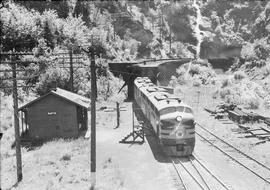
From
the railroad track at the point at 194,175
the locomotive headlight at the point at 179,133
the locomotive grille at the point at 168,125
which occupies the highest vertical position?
the locomotive grille at the point at 168,125

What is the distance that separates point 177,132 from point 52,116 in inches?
490

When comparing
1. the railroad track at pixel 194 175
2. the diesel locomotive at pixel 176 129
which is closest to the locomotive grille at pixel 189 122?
the diesel locomotive at pixel 176 129

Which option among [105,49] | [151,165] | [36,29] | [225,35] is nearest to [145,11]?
[225,35]

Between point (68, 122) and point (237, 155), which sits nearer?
point (237, 155)

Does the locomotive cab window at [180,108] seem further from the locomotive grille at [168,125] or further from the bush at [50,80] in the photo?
the bush at [50,80]

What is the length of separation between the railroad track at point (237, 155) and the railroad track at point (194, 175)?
2638mm

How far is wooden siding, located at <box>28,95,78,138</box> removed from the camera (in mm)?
31156

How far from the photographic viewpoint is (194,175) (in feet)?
69.5

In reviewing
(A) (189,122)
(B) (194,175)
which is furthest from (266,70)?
(B) (194,175)

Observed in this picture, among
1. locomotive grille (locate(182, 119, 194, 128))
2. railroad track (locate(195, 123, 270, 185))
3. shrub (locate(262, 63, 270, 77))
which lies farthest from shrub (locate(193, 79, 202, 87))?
locomotive grille (locate(182, 119, 194, 128))

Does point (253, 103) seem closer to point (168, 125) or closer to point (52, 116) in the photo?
point (168, 125)

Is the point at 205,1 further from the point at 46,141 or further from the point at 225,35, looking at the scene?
the point at 46,141

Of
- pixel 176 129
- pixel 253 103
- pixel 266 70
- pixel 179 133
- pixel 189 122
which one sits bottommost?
pixel 253 103

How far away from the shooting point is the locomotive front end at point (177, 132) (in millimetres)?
24141
